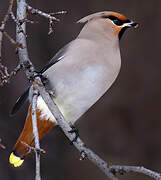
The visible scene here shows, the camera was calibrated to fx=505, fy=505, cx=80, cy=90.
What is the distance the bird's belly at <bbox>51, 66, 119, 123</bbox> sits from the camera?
3.21 metres

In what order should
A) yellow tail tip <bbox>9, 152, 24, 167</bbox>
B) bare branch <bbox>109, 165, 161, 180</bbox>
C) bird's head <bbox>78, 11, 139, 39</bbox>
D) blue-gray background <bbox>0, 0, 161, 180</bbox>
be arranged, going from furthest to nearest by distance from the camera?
1. blue-gray background <bbox>0, 0, 161, 180</bbox>
2. bird's head <bbox>78, 11, 139, 39</bbox>
3. yellow tail tip <bbox>9, 152, 24, 167</bbox>
4. bare branch <bbox>109, 165, 161, 180</bbox>

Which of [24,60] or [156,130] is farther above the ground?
[24,60]

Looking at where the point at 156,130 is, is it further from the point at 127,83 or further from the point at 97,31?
the point at 97,31

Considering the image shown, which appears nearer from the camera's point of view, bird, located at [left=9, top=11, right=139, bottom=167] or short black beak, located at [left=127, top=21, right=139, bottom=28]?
bird, located at [left=9, top=11, right=139, bottom=167]

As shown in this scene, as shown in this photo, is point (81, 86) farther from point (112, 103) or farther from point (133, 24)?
point (112, 103)

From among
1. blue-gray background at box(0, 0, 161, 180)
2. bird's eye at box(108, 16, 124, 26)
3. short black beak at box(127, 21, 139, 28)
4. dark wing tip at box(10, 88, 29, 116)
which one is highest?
bird's eye at box(108, 16, 124, 26)

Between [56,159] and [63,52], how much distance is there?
82.8 inches

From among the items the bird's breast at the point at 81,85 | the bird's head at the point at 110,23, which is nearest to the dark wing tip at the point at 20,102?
the bird's breast at the point at 81,85

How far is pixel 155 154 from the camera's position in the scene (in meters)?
5.23

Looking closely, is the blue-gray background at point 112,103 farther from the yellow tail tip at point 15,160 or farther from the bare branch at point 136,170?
the bare branch at point 136,170

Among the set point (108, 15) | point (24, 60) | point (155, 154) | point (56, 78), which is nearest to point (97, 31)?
point (108, 15)

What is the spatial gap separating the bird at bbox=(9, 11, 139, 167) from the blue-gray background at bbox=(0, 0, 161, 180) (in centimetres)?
164

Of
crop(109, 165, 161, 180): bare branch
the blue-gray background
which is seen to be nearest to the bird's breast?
crop(109, 165, 161, 180): bare branch

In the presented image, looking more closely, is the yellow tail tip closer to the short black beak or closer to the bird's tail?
the bird's tail
